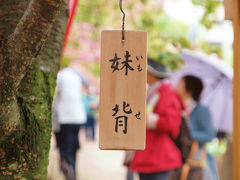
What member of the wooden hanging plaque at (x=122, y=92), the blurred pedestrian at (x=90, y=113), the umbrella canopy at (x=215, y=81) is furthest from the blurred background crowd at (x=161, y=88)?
the blurred pedestrian at (x=90, y=113)

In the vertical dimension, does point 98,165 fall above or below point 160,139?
below

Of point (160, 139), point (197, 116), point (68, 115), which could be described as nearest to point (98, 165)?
point (68, 115)

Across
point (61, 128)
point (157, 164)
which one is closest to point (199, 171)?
point (157, 164)

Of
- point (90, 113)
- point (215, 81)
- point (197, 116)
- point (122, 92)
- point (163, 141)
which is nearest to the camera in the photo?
point (122, 92)

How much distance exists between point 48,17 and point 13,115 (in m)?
0.48

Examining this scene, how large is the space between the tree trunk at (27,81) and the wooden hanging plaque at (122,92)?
0.33 metres

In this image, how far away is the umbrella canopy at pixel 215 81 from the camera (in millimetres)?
6020

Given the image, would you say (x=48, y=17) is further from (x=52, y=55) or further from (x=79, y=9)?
(x=79, y=9)

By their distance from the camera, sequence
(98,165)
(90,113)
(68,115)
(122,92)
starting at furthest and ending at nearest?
1. (90,113)
2. (98,165)
3. (68,115)
4. (122,92)

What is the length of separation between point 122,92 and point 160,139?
1.90 m

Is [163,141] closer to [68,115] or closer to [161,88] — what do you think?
[161,88]

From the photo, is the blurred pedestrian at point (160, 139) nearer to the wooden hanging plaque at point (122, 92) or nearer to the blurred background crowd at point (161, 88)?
the blurred background crowd at point (161, 88)

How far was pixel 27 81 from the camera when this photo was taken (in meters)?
1.89

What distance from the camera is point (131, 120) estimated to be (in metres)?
1.80
